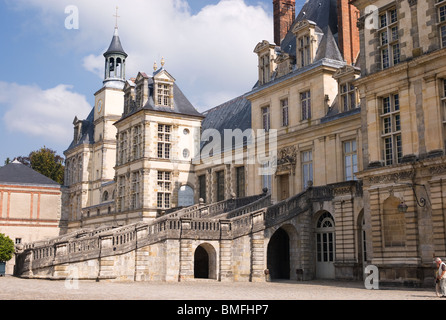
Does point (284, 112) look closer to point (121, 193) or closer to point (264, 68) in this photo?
point (264, 68)

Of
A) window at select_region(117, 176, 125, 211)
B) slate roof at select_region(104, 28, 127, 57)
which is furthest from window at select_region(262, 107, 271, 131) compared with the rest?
slate roof at select_region(104, 28, 127, 57)

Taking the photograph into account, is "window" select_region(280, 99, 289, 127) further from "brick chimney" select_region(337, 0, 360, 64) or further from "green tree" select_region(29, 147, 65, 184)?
"green tree" select_region(29, 147, 65, 184)

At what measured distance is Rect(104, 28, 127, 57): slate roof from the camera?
5478 cm

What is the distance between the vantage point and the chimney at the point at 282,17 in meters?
35.5

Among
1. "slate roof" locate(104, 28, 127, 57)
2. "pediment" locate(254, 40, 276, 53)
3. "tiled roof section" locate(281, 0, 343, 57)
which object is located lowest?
"pediment" locate(254, 40, 276, 53)

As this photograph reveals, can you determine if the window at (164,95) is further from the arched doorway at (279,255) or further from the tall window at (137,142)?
the arched doorway at (279,255)

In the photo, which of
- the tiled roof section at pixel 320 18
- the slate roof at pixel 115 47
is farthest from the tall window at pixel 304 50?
the slate roof at pixel 115 47

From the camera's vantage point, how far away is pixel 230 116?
40844 mm

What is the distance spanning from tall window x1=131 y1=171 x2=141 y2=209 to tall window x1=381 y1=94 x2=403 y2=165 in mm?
21385

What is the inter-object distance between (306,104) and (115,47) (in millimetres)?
30645

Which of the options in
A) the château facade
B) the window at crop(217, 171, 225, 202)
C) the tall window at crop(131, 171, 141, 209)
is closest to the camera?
the château facade

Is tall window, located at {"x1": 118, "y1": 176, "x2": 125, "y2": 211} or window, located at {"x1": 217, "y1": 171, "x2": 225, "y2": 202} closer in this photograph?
window, located at {"x1": 217, "y1": 171, "x2": 225, "y2": 202}

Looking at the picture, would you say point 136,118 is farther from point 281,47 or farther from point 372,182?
point 372,182

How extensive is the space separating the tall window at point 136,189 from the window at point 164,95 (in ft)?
17.2
